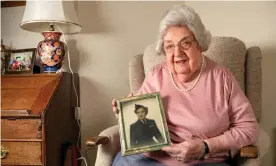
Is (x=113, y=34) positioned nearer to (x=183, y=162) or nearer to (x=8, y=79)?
(x=8, y=79)

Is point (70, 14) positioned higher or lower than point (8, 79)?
higher

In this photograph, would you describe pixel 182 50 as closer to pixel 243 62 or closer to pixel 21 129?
pixel 243 62

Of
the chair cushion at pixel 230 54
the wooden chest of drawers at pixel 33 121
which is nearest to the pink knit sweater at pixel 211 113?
the chair cushion at pixel 230 54

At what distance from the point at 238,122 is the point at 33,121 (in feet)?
3.28

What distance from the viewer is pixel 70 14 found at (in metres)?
1.80

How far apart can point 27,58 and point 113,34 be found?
568mm

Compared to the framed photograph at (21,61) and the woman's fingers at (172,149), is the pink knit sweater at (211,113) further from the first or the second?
the framed photograph at (21,61)

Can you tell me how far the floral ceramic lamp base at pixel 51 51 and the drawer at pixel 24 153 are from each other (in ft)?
1.50

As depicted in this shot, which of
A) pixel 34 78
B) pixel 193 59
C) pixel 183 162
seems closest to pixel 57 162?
pixel 34 78

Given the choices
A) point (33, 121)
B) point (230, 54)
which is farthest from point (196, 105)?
point (33, 121)

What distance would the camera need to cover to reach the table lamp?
171 cm

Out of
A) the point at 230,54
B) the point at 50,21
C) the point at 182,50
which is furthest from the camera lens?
the point at 50,21

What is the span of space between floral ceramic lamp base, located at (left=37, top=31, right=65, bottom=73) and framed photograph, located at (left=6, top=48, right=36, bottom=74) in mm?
158

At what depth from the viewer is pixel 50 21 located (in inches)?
67.2
